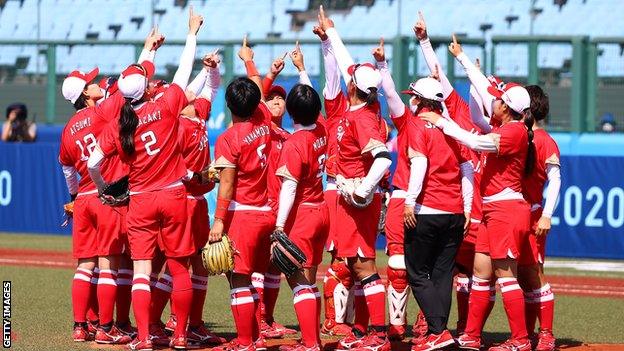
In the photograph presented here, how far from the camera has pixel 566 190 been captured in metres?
20.1

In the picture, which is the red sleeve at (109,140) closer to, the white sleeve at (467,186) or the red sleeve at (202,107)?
the red sleeve at (202,107)

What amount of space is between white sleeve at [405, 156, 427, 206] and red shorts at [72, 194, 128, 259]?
255 centimetres

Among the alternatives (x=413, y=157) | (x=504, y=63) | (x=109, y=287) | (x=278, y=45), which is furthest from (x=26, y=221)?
(x=413, y=157)

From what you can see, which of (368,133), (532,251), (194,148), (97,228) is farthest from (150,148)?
(532,251)

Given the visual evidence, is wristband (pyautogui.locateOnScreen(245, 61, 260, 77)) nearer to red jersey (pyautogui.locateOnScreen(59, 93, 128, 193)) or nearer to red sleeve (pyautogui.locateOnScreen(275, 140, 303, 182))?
red jersey (pyautogui.locateOnScreen(59, 93, 128, 193))

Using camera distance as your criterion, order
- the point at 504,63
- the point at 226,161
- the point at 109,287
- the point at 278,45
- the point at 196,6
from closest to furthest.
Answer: the point at 226,161 < the point at 109,287 < the point at 504,63 < the point at 278,45 < the point at 196,6

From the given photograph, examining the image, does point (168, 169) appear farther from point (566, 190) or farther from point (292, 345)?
point (566, 190)

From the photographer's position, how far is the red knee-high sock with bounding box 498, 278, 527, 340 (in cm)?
1091

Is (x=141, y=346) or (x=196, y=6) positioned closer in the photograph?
(x=141, y=346)

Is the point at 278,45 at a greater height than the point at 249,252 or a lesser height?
greater

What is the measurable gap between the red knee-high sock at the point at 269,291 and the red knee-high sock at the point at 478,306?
6.36 ft

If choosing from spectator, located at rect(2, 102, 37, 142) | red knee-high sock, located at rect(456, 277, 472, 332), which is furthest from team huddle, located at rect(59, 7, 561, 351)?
spectator, located at rect(2, 102, 37, 142)

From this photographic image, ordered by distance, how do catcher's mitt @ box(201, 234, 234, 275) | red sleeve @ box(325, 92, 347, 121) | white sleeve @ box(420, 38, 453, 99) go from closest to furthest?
catcher's mitt @ box(201, 234, 234, 275) → white sleeve @ box(420, 38, 453, 99) → red sleeve @ box(325, 92, 347, 121)

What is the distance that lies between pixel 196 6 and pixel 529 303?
16.8 meters
